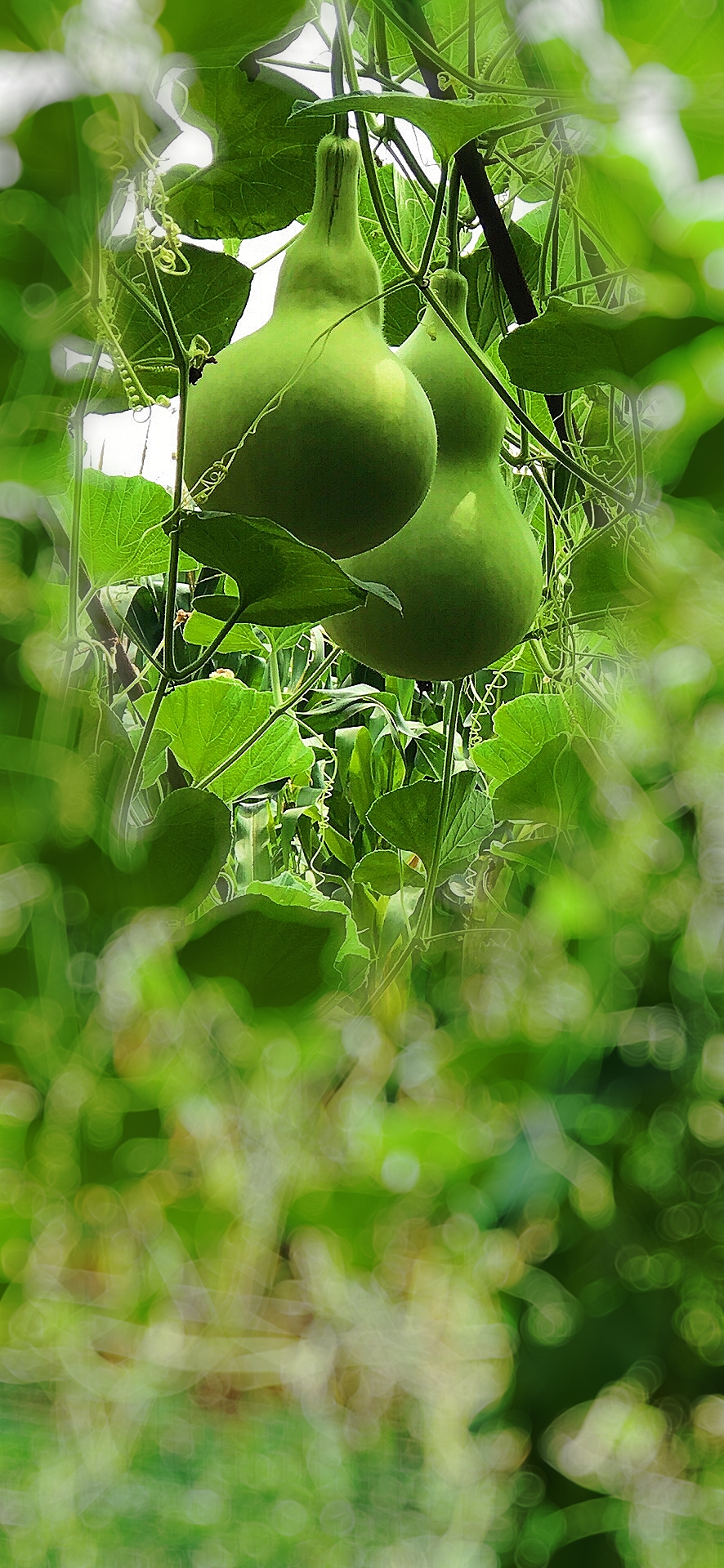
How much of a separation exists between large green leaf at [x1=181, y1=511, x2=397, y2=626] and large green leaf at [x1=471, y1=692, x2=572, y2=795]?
199 mm

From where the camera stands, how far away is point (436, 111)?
0.26 metres

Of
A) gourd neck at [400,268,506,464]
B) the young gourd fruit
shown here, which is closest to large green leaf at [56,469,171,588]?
the young gourd fruit

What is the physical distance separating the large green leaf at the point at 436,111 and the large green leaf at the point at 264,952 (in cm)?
17

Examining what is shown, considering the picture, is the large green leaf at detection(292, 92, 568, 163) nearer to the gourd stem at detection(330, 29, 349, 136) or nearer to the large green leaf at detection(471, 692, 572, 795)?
the gourd stem at detection(330, 29, 349, 136)

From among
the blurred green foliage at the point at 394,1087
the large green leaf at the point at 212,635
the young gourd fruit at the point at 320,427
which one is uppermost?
the young gourd fruit at the point at 320,427

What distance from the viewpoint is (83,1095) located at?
5.9 inches

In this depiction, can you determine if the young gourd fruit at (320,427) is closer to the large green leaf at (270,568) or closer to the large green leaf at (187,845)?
the large green leaf at (270,568)

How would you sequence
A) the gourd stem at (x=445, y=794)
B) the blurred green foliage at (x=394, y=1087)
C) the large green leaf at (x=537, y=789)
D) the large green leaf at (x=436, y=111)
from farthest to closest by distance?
the gourd stem at (x=445, y=794) < the large green leaf at (x=537, y=789) < the large green leaf at (x=436, y=111) < the blurred green foliage at (x=394, y=1087)

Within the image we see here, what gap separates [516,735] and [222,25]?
36 centimetres

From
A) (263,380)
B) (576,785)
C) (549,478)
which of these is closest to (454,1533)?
(576,785)

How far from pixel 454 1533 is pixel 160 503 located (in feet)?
1.00

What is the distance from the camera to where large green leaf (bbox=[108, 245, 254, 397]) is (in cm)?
40

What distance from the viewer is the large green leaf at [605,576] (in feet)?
0.60

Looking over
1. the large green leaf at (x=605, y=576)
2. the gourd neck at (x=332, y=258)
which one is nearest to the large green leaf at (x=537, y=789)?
the large green leaf at (x=605, y=576)
